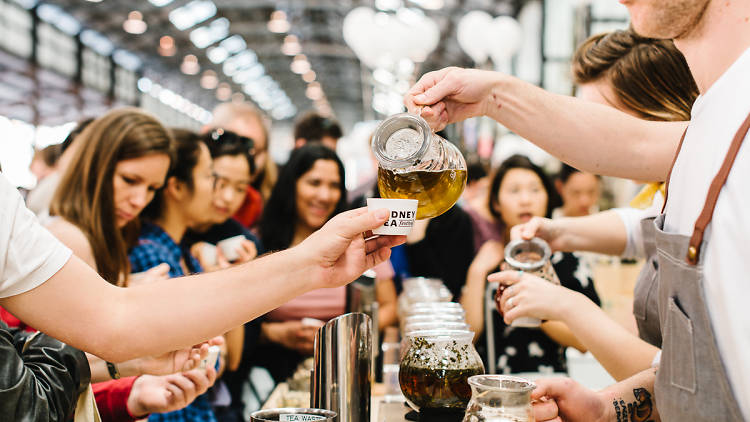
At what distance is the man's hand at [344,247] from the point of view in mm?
1145

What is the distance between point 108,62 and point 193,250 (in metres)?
15.9

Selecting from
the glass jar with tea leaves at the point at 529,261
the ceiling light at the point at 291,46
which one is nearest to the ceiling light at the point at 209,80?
the ceiling light at the point at 291,46

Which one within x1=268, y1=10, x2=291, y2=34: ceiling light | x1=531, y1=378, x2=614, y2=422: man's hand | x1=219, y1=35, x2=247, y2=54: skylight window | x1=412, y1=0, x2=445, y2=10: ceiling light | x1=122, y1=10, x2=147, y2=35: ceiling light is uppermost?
x1=219, y1=35, x2=247, y2=54: skylight window

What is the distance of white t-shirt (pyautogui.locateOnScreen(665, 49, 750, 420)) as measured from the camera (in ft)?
2.90

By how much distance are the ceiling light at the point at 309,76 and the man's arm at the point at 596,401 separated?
25.6 metres

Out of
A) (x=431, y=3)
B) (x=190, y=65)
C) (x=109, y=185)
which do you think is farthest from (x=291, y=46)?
(x=109, y=185)

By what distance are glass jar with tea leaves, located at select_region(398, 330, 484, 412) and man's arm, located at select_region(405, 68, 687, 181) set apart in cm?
58

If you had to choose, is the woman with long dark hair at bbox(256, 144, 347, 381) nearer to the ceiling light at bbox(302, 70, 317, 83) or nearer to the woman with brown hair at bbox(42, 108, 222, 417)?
the woman with brown hair at bbox(42, 108, 222, 417)

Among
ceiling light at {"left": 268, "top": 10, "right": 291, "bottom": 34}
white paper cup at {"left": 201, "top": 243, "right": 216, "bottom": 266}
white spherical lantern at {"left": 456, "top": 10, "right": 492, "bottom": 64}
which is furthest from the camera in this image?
ceiling light at {"left": 268, "top": 10, "right": 291, "bottom": 34}

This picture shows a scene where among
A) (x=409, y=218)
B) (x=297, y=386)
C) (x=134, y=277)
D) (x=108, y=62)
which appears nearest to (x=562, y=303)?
(x=409, y=218)

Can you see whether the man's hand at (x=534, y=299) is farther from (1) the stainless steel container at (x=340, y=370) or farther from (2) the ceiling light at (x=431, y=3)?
(2) the ceiling light at (x=431, y=3)

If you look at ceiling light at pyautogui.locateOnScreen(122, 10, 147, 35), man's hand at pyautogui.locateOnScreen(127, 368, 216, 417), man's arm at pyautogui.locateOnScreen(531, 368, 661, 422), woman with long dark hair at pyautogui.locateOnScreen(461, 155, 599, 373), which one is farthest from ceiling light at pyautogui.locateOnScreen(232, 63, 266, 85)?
man's arm at pyautogui.locateOnScreen(531, 368, 661, 422)

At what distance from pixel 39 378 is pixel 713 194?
45.2 inches

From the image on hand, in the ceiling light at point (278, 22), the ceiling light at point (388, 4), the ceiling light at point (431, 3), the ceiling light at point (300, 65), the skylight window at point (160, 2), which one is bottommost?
the ceiling light at point (431, 3)
